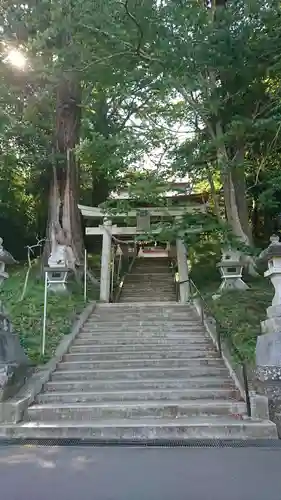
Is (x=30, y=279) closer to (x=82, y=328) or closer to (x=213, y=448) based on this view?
(x=82, y=328)

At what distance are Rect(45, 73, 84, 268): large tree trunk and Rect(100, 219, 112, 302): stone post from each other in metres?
0.84

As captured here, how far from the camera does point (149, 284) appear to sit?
15.8 meters

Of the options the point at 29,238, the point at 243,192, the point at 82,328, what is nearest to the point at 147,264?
the point at 29,238

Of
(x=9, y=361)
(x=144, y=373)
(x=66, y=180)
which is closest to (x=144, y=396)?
(x=144, y=373)

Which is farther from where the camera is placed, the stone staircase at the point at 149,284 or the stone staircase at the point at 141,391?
the stone staircase at the point at 149,284

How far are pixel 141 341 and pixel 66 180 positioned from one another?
7433 mm

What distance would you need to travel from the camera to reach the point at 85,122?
14.4 meters

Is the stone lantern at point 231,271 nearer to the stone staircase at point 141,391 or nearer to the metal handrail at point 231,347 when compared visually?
the metal handrail at point 231,347

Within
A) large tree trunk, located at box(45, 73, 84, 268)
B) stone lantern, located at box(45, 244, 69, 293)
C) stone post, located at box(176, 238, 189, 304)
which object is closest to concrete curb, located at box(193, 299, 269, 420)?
stone post, located at box(176, 238, 189, 304)

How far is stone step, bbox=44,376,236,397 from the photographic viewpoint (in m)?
6.60

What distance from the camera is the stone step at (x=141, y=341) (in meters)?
8.40

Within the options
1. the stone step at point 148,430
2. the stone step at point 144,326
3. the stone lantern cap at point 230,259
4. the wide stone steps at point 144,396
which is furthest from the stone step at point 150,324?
the stone step at point 148,430

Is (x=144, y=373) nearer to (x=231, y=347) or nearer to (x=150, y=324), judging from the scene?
(x=231, y=347)

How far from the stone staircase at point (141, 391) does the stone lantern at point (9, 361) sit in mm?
407
